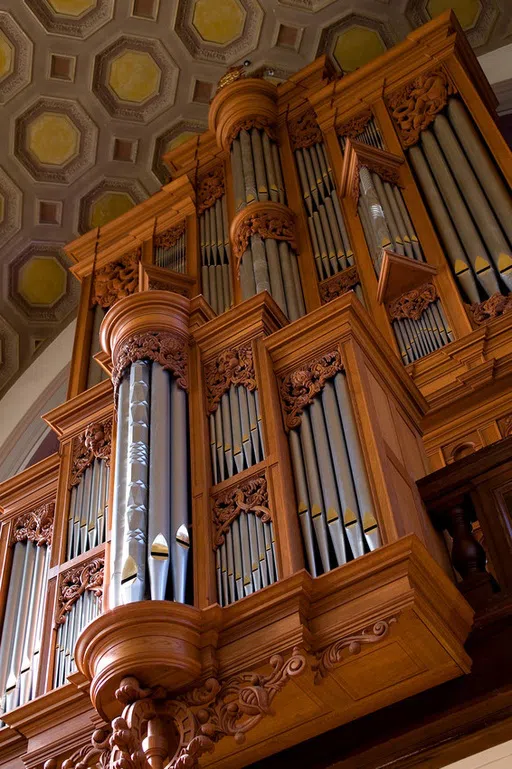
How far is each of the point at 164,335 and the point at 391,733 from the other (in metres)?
2.54

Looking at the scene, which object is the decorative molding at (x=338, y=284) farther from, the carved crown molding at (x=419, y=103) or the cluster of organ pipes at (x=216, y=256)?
the carved crown molding at (x=419, y=103)

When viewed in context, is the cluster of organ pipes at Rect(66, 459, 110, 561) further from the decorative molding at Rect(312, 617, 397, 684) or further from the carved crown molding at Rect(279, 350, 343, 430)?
the decorative molding at Rect(312, 617, 397, 684)

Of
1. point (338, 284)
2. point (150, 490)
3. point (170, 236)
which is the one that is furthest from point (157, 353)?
point (170, 236)

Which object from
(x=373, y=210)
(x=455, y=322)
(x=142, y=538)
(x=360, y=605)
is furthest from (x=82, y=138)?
(x=360, y=605)

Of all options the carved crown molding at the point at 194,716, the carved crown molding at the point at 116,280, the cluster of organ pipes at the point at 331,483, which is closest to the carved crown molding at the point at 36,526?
the cluster of organ pipes at the point at 331,483

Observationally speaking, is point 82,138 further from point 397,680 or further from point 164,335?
point 397,680

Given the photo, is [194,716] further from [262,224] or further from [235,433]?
[262,224]

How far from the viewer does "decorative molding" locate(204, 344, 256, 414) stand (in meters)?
5.42

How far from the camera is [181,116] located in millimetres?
11625

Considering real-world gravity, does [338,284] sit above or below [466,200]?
below

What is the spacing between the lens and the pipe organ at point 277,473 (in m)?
4.00

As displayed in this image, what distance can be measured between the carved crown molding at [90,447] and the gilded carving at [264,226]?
319cm

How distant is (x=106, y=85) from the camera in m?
11.3

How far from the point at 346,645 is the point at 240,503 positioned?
0.96 meters
